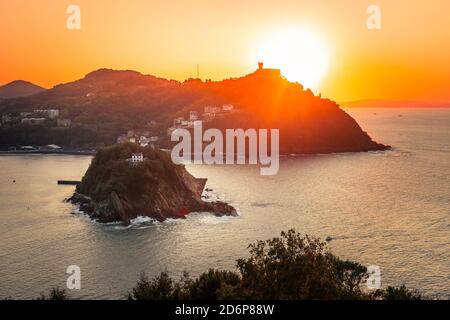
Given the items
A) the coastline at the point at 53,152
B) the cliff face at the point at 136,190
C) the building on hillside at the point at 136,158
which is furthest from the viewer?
the coastline at the point at 53,152

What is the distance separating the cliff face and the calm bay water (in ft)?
12.8

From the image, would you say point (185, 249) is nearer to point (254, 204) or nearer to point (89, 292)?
point (89, 292)

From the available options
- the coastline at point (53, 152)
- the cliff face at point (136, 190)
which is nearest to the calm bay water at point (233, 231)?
the cliff face at point (136, 190)

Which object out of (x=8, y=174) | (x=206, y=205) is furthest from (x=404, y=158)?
(x=8, y=174)

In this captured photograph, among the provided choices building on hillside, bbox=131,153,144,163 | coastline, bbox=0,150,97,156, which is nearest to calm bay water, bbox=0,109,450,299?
building on hillside, bbox=131,153,144,163

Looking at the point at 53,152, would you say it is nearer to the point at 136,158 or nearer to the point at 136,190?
Answer: the point at 136,158

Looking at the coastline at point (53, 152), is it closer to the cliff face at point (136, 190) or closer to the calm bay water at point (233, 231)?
the calm bay water at point (233, 231)

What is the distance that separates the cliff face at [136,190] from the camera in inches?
3282

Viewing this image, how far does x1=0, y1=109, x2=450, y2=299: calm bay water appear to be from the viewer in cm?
5662

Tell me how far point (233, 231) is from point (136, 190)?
23.4m

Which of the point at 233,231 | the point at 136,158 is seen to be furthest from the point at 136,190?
the point at 233,231

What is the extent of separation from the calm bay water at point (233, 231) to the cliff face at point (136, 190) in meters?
3.89

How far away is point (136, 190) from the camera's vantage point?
8712 cm
